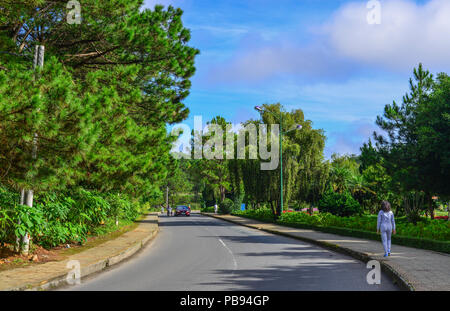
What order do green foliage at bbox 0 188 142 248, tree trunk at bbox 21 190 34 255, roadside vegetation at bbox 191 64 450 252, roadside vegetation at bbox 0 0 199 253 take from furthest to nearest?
roadside vegetation at bbox 191 64 450 252
tree trunk at bbox 21 190 34 255
green foliage at bbox 0 188 142 248
roadside vegetation at bbox 0 0 199 253

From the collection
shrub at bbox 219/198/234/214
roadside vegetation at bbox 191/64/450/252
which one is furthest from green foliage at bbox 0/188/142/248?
shrub at bbox 219/198/234/214

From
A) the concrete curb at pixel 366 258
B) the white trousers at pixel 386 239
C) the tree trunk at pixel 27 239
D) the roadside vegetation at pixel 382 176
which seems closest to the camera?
the concrete curb at pixel 366 258

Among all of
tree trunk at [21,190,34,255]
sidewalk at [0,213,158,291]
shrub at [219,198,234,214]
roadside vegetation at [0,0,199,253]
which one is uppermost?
roadside vegetation at [0,0,199,253]

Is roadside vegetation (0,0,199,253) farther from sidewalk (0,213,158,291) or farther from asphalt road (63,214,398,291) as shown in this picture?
asphalt road (63,214,398,291)

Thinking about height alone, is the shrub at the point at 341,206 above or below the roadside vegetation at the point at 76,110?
below

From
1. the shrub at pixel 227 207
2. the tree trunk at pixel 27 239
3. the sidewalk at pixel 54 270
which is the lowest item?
the shrub at pixel 227 207

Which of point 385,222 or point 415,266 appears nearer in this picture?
point 415,266

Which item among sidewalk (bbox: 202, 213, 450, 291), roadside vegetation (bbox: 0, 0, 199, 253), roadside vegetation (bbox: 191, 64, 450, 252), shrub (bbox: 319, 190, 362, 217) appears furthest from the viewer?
shrub (bbox: 319, 190, 362, 217)

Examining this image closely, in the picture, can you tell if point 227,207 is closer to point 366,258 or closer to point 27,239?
point 366,258

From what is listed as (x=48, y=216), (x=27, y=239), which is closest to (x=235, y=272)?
(x=27, y=239)

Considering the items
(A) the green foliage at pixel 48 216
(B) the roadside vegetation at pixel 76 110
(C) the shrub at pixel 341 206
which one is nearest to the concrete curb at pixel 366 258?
(B) the roadside vegetation at pixel 76 110

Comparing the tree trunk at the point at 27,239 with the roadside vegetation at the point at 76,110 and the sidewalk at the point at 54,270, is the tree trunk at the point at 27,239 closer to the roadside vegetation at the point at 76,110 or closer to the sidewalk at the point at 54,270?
the roadside vegetation at the point at 76,110
